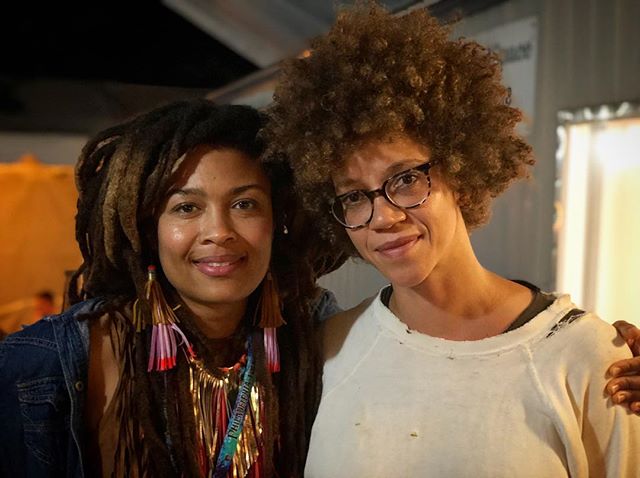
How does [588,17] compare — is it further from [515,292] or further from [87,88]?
[87,88]

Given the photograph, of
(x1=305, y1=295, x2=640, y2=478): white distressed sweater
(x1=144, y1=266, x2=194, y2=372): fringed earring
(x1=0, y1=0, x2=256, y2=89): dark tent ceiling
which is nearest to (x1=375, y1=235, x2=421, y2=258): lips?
(x1=305, y1=295, x2=640, y2=478): white distressed sweater

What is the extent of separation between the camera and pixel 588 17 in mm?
2600

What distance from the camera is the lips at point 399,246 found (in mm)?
1587

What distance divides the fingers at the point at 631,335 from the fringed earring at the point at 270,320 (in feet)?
2.94

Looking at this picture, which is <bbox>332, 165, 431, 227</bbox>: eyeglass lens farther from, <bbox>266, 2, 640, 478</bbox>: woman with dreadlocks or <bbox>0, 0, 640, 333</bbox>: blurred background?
<bbox>0, 0, 640, 333</bbox>: blurred background

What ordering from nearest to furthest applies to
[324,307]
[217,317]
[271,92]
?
1. [217,317]
2. [324,307]
3. [271,92]

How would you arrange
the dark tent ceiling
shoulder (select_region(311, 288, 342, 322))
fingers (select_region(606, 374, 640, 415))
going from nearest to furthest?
fingers (select_region(606, 374, 640, 415)) → shoulder (select_region(311, 288, 342, 322)) → the dark tent ceiling

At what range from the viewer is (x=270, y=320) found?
1956mm

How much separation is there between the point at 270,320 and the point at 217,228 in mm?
353

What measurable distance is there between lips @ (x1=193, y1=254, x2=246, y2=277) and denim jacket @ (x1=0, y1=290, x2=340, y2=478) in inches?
15.7

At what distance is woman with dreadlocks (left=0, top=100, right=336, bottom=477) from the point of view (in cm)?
174

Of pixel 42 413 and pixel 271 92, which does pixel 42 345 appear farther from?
pixel 271 92

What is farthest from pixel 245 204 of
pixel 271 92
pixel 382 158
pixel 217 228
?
pixel 271 92

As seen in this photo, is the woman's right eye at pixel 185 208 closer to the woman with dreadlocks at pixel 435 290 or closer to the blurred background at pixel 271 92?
the woman with dreadlocks at pixel 435 290
